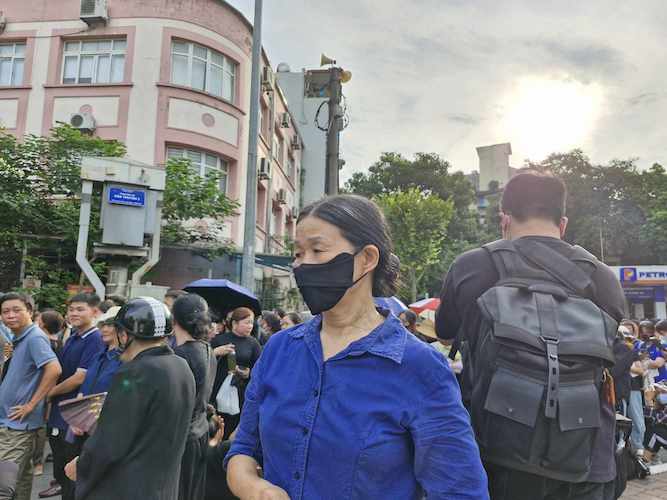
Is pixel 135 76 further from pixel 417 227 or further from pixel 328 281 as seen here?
pixel 417 227

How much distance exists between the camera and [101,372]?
173 inches

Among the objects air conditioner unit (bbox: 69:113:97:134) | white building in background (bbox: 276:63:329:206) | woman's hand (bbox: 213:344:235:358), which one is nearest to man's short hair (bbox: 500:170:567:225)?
woman's hand (bbox: 213:344:235:358)

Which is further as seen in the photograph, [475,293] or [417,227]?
[417,227]

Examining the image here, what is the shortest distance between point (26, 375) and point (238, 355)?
1.85 meters

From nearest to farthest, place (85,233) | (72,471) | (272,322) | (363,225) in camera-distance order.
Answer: (363,225), (72,471), (272,322), (85,233)

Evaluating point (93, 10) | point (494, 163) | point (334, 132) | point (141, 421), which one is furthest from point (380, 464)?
point (494, 163)

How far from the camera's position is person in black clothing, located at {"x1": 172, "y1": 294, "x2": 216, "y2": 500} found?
12.1ft

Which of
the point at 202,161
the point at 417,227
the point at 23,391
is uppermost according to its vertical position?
the point at 417,227

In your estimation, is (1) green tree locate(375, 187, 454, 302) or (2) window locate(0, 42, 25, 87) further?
(1) green tree locate(375, 187, 454, 302)

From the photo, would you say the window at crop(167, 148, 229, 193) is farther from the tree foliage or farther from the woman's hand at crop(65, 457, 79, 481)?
the tree foliage

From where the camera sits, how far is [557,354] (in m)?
1.83

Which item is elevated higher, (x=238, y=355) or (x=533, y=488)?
(x=238, y=355)

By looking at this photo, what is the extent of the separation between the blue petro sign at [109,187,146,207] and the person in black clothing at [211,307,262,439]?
7229 millimetres

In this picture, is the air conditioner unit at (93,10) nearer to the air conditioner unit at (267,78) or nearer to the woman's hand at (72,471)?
the air conditioner unit at (267,78)
